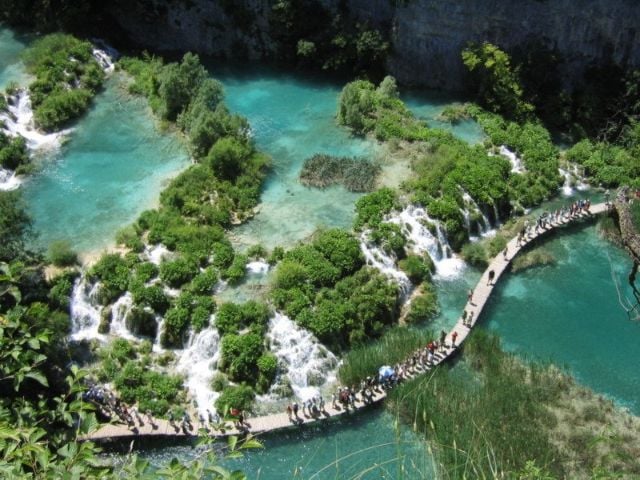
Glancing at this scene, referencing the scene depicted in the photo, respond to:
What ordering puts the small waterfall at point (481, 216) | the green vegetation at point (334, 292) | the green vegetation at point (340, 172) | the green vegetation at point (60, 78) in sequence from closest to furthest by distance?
the green vegetation at point (334, 292) < the small waterfall at point (481, 216) < the green vegetation at point (340, 172) < the green vegetation at point (60, 78)

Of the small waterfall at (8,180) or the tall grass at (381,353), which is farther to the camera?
the small waterfall at (8,180)

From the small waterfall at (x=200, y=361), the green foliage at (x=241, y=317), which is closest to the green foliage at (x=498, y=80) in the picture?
the green foliage at (x=241, y=317)

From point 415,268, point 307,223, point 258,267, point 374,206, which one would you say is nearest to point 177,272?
point 258,267

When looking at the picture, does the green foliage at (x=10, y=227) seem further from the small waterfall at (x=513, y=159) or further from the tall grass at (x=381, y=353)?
the small waterfall at (x=513, y=159)

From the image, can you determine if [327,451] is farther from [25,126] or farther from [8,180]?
[25,126]

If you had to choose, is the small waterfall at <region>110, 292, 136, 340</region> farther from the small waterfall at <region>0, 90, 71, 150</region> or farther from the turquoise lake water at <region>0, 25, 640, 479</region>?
the small waterfall at <region>0, 90, 71, 150</region>

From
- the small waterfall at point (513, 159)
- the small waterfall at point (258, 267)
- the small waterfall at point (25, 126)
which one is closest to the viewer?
the small waterfall at point (258, 267)
